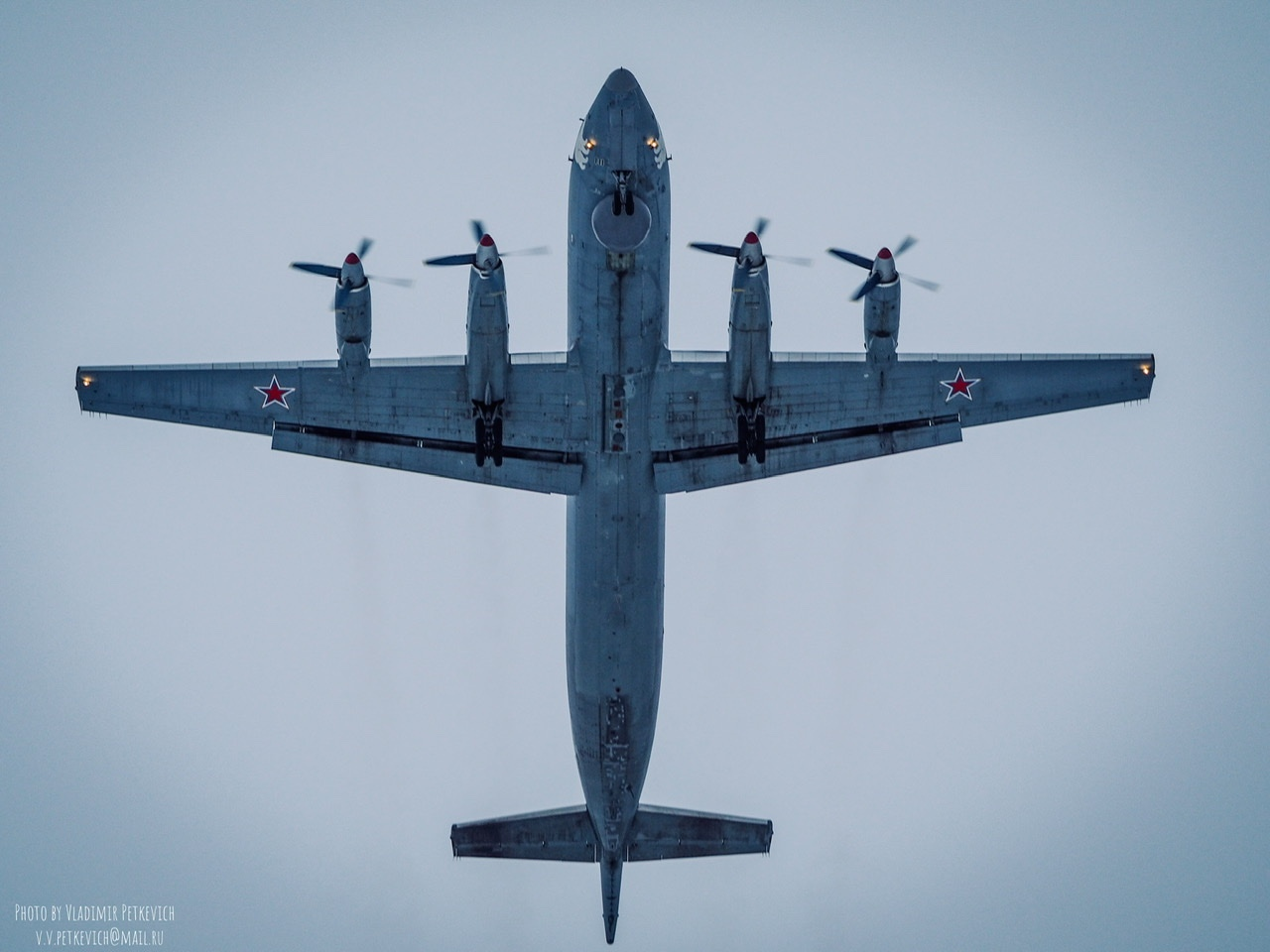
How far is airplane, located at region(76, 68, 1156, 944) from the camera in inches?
1622

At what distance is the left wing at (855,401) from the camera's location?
1708 inches

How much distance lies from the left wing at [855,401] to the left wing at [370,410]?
2612 mm

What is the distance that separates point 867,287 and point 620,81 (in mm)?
7311

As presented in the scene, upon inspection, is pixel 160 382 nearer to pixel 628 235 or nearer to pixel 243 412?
pixel 243 412

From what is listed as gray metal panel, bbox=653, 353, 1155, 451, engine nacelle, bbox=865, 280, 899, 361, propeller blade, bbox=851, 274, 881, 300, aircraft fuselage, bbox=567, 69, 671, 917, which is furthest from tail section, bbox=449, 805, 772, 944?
propeller blade, bbox=851, 274, 881, 300

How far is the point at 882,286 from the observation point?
42.0 m

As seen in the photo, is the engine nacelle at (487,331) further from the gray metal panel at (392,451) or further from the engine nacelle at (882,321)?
the engine nacelle at (882,321)

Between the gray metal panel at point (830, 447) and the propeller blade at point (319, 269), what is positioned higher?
the propeller blade at point (319, 269)

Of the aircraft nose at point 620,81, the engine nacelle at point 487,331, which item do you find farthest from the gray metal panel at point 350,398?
the aircraft nose at point 620,81

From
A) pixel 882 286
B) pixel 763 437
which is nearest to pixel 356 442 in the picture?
pixel 763 437

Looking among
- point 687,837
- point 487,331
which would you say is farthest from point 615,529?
point 687,837

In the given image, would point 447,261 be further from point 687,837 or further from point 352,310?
point 687,837

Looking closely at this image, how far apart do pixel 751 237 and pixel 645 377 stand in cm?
405

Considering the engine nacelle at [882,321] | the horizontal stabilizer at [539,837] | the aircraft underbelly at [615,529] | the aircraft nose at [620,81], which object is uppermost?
the aircraft nose at [620,81]
